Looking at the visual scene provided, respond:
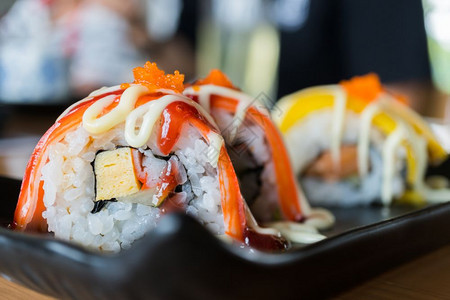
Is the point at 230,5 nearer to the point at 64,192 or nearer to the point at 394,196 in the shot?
the point at 394,196

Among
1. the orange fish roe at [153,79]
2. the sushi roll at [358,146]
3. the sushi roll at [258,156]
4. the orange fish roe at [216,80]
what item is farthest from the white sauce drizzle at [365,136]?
the orange fish roe at [153,79]

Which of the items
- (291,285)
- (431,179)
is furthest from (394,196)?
(291,285)

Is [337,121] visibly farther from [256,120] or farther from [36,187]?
[36,187]

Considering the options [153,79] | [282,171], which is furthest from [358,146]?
[153,79]

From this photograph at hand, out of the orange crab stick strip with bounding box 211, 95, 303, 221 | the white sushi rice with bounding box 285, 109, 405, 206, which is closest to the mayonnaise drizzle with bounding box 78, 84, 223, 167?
the orange crab stick strip with bounding box 211, 95, 303, 221

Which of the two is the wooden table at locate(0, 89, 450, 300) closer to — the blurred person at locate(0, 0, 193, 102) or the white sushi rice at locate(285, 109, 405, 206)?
the white sushi rice at locate(285, 109, 405, 206)

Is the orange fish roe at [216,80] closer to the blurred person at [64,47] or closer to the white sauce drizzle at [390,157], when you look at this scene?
the white sauce drizzle at [390,157]
